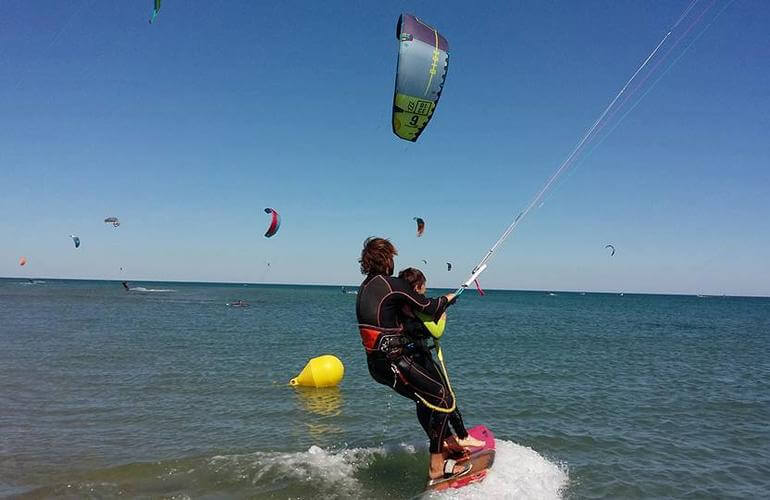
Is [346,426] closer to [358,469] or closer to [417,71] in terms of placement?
[358,469]

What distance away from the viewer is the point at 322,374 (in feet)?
42.4

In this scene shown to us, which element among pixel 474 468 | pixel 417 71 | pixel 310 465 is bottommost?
pixel 310 465

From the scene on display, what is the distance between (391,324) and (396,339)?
0.58ft

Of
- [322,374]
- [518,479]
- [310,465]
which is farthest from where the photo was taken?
[322,374]

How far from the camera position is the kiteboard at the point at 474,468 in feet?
19.4

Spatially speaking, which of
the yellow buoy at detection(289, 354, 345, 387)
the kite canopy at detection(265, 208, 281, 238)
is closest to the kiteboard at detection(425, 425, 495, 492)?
the yellow buoy at detection(289, 354, 345, 387)

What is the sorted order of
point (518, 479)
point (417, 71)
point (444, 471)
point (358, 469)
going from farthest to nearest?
point (417, 71) → point (358, 469) → point (518, 479) → point (444, 471)

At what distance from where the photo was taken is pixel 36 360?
1652 centimetres

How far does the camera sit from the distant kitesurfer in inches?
211

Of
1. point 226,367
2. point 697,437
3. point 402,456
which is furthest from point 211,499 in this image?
point 226,367

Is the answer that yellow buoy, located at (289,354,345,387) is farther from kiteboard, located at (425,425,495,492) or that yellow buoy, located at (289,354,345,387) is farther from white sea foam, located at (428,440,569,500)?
kiteboard, located at (425,425,495,492)

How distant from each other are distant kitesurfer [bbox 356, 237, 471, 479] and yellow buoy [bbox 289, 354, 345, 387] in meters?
7.51

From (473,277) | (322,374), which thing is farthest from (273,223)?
(473,277)

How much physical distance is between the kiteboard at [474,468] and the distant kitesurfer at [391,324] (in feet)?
2.13
